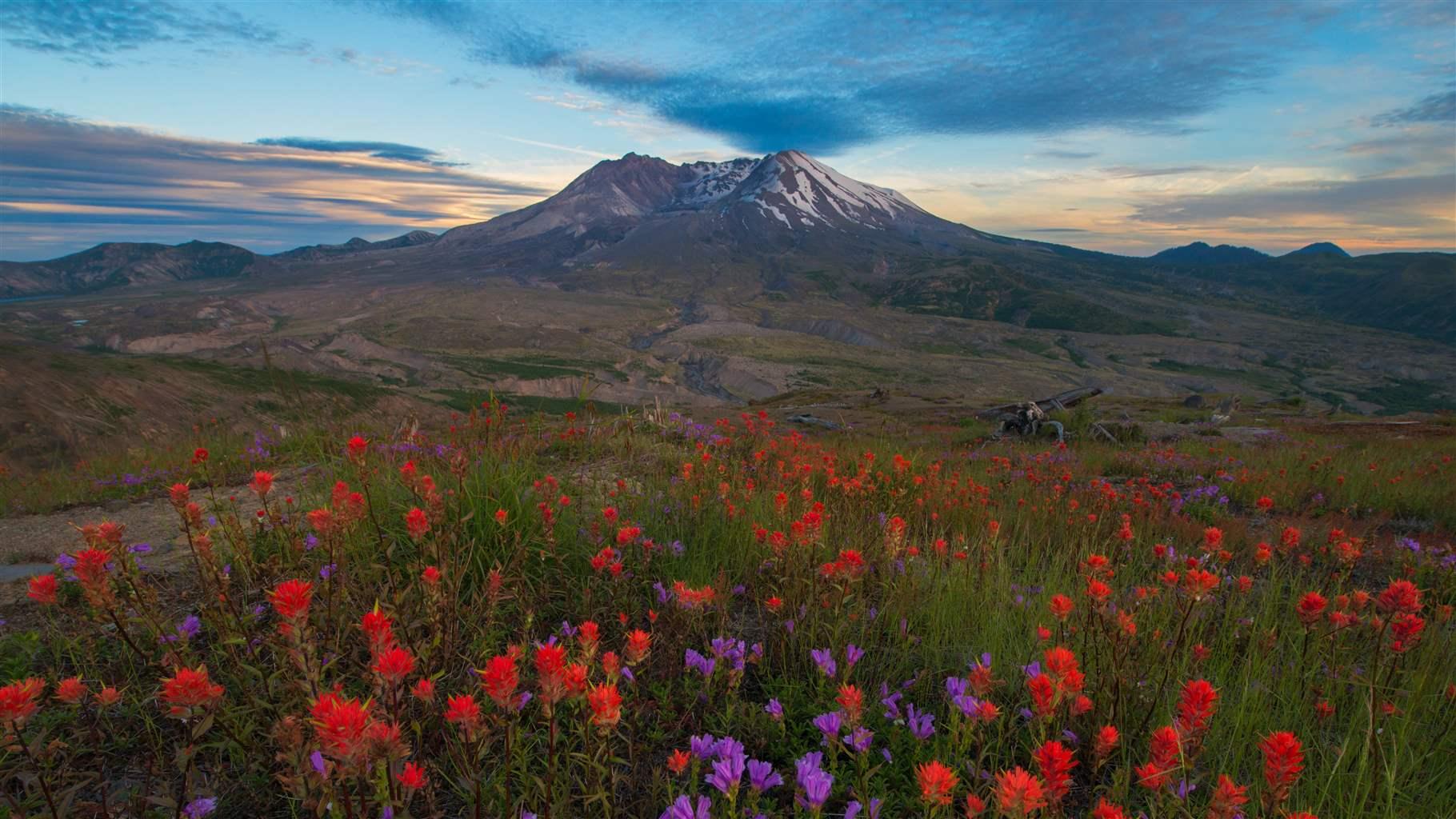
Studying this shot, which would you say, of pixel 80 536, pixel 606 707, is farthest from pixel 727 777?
pixel 80 536

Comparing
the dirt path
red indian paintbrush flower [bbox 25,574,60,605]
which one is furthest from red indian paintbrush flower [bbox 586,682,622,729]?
the dirt path

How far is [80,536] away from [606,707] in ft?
20.9

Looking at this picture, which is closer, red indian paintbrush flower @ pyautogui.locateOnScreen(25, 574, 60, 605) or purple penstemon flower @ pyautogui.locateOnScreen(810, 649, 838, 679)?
Result: red indian paintbrush flower @ pyautogui.locateOnScreen(25, 574, 60, 605)

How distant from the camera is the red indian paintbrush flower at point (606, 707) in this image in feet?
4.64

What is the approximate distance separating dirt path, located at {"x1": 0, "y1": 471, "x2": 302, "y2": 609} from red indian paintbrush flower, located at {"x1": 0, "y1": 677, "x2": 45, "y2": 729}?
266cm

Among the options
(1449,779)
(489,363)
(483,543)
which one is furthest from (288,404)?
(489,363)

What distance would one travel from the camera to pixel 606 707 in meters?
1.42

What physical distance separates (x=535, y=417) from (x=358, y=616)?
379 centimetres

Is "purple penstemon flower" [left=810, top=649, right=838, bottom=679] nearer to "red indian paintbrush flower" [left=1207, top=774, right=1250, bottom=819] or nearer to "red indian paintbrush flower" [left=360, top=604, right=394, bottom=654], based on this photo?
"red indian paintbrush flower" [left=1207, top=774, right=1250, bottom=819]

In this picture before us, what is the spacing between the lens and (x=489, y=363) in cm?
17438

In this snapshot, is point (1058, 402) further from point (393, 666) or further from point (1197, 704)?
point (393, 666)

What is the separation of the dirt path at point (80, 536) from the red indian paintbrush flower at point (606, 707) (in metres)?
3.68

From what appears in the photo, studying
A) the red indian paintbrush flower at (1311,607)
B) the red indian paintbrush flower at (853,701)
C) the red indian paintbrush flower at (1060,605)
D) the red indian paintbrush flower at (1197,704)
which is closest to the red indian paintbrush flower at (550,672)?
the red indian paintbrush flower at (853,701)

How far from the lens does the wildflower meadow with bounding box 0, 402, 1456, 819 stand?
160 centimetres
